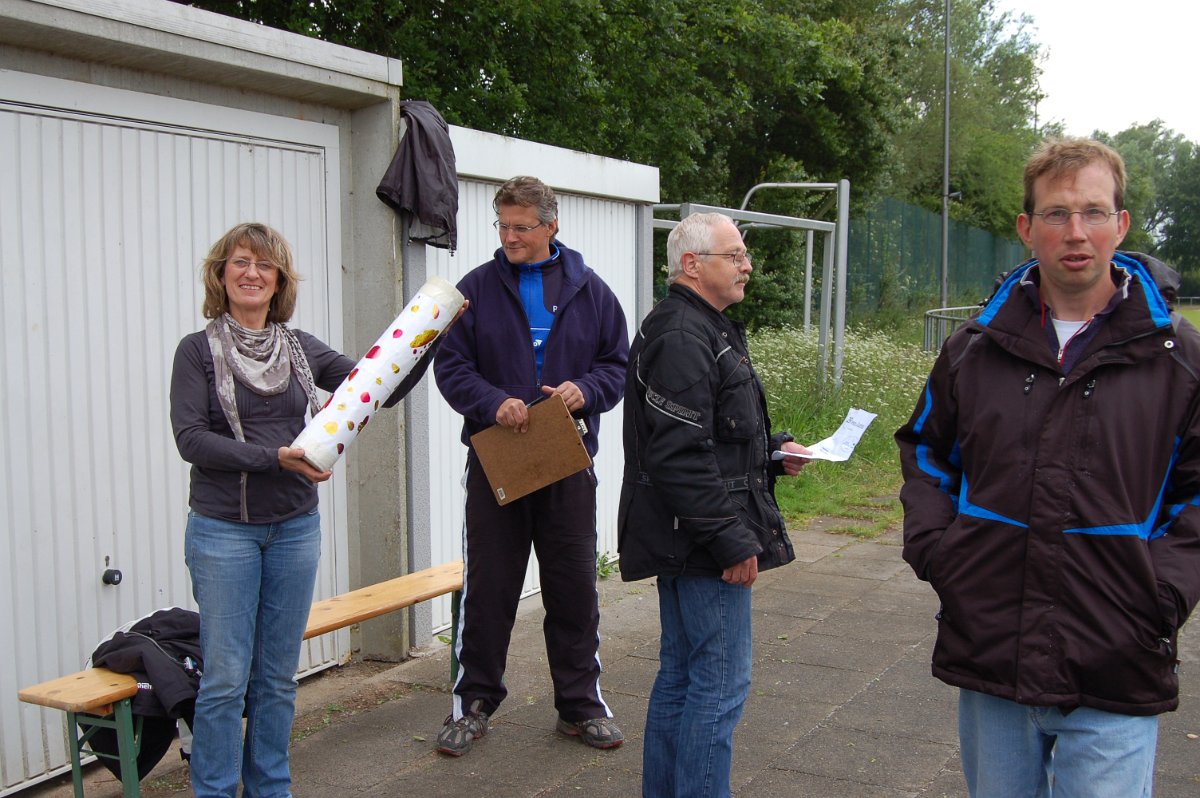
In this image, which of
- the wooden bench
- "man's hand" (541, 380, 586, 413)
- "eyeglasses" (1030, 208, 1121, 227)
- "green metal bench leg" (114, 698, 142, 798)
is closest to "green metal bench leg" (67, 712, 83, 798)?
the wooden bench

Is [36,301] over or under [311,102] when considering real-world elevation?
under

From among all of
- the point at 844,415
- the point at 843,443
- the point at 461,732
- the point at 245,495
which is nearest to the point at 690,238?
the point at 843,443

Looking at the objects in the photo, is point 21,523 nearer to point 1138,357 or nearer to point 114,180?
point 114,180

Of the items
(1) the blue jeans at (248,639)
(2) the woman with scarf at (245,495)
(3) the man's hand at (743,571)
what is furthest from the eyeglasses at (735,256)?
(1) the blue jeans at (248,639)

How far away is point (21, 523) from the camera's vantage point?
4098 millimetres

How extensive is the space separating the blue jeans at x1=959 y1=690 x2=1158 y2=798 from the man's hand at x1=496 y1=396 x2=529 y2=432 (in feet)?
6.54

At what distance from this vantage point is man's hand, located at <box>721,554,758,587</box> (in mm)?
3379

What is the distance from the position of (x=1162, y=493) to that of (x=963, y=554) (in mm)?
443

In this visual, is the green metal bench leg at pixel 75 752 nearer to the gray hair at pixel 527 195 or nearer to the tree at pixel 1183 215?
the gray hair at pixel 527 195

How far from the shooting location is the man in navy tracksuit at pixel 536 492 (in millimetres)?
4586

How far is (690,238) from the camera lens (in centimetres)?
359

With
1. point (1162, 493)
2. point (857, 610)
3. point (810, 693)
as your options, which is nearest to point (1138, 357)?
point (1162, 493)

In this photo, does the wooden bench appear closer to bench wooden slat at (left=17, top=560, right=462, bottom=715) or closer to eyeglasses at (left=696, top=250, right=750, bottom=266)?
bench wooden slat at (left=17, top=560, right=462, bottom=715)

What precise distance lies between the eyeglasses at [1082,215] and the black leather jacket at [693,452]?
1.12m
